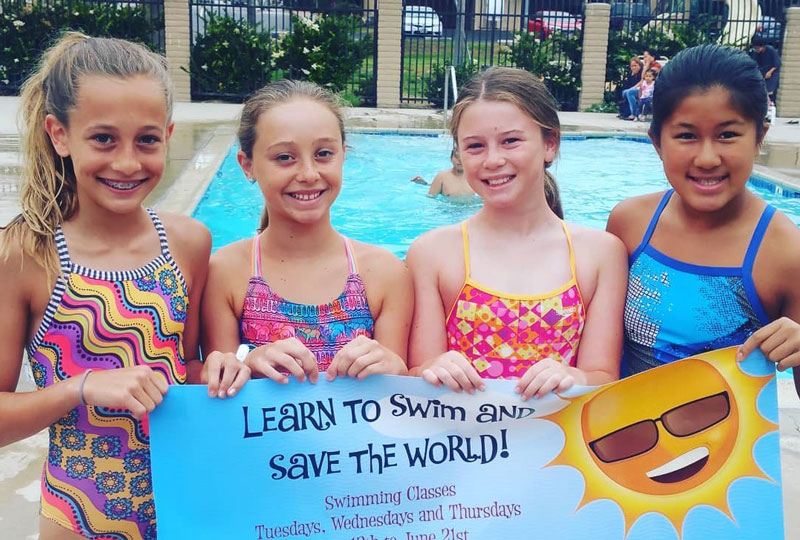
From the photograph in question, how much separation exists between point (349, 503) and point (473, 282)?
74 centimetres

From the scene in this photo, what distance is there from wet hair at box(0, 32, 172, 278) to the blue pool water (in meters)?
5.23

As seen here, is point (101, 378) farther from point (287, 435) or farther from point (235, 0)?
point (235, 0)

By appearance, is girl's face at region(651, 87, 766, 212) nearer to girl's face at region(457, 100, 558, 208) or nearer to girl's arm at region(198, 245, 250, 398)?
girl's face at region(457, 100, 558, 208)

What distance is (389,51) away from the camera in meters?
19.4

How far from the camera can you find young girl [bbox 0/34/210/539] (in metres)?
1.96

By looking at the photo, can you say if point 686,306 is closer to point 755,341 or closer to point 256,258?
point 755,341

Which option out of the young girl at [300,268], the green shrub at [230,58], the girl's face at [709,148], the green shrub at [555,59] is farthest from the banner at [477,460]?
the green shrub at [555,59]

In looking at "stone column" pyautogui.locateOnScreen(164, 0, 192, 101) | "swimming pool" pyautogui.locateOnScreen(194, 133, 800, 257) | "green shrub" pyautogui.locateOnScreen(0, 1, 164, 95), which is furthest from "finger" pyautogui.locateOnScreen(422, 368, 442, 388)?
"stone column" pyautogui.locateOnScreen(164, 0, 192, 101)

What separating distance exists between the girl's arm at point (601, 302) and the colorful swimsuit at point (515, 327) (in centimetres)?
3

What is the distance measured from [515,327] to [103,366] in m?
1.13

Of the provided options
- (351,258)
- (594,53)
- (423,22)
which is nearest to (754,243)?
(351,258)

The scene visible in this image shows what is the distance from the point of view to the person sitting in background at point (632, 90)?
17.8m

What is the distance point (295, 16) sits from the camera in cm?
1914

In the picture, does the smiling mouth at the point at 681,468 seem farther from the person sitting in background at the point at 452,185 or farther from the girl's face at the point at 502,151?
the person sitting in background at the point at 452,185
